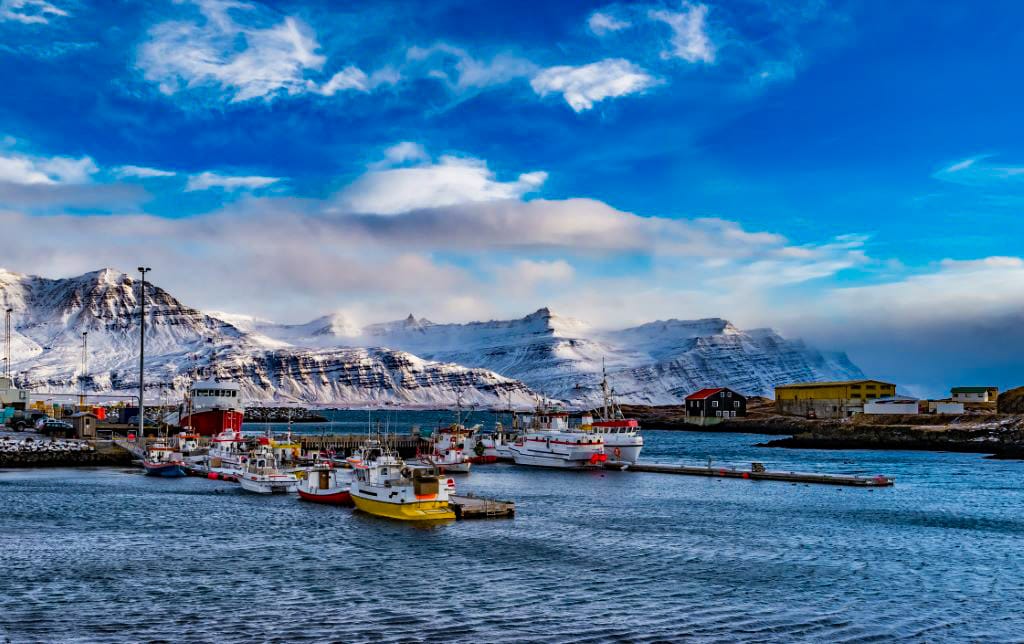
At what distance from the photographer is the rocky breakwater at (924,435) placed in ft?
397

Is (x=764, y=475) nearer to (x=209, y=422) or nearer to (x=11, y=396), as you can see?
(x=209, y=422)

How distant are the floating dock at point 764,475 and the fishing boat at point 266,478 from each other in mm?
37613

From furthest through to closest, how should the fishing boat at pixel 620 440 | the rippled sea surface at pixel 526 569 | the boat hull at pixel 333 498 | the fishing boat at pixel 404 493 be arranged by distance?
the fishing boat at pixel 620 440 → the boat hull at pixel 333 498 → the fishing boat at pixel 404 493 → the rippled sea surface at pixel 526 569

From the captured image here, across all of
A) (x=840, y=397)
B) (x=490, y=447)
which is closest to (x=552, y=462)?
(x=490, y=447)

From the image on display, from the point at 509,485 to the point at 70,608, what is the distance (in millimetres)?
52848

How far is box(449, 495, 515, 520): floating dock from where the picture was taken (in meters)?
56.3

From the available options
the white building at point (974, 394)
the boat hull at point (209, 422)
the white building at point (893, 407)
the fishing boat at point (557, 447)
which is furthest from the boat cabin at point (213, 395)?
the white building at point (974, 394)

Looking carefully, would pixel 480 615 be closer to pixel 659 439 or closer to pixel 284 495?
pixel 284 495

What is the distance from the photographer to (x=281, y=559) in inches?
1644

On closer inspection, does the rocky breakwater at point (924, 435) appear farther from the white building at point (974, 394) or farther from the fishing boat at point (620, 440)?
the fishing boat at point (620, 440)

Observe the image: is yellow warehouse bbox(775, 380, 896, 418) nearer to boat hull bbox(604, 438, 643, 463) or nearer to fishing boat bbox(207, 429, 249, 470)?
boat hull bbox(604, 438, 643, 463)

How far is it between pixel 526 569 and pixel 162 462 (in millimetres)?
59133

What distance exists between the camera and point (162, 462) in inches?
3504

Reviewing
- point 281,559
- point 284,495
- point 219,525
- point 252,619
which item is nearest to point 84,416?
point 284,495
